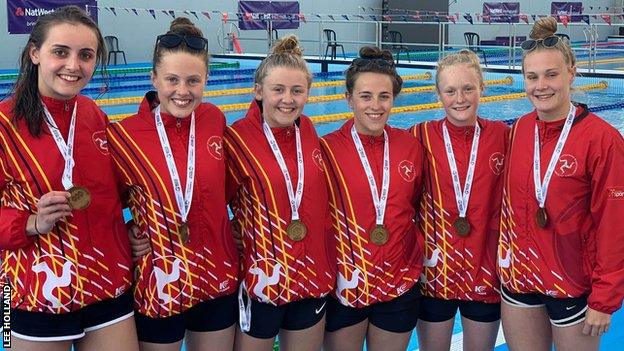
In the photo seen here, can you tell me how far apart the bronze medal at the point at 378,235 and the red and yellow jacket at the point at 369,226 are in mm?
15

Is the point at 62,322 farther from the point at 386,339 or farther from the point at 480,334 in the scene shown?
the point at 480,334

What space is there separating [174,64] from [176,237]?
1.89ft

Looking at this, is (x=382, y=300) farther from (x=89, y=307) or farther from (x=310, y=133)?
(x=89, y=307)

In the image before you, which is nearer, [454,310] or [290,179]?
[290,179]

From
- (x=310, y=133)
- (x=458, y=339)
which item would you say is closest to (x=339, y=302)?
(x=310, y=133)

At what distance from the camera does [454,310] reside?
280 cm

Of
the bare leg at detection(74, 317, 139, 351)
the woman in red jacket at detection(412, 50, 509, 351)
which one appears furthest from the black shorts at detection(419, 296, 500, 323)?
the bare leg at detection(74, 317, 139, 351)

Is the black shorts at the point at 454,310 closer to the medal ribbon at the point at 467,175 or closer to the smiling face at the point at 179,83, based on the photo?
the medal ribbon at the point at 467,175

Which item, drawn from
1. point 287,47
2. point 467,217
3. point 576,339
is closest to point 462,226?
point 467,217

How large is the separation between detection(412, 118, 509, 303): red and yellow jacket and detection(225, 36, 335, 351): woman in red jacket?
0.42 m

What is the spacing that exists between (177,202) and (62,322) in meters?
0.51

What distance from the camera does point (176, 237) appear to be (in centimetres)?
239

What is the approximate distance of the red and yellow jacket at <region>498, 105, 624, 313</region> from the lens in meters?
2.36

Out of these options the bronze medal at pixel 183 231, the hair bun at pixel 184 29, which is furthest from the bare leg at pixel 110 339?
the hair bun at pixel 184 29
